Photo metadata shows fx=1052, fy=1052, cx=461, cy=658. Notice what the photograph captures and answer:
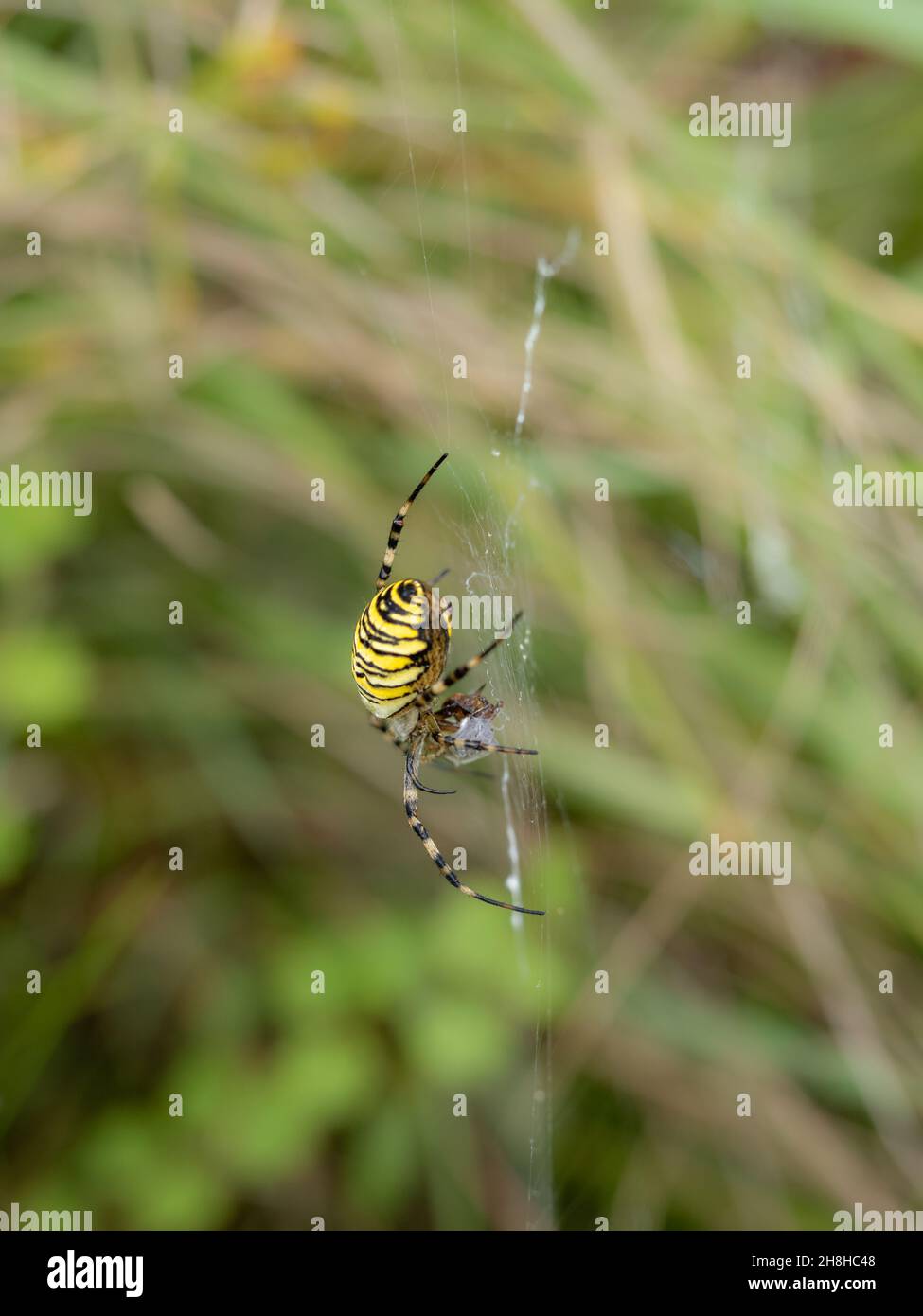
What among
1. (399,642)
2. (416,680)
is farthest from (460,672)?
(399,642)

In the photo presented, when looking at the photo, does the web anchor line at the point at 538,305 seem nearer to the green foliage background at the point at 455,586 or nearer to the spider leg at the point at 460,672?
the green foliage background at the point at 455,586

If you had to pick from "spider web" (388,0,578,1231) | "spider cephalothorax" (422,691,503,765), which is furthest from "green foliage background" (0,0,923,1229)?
"spider cephalothorax" (422,691,503,765)

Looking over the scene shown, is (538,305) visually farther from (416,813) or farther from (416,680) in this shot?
(416,813)

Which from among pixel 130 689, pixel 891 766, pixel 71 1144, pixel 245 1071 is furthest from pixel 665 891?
pixel 71 1144

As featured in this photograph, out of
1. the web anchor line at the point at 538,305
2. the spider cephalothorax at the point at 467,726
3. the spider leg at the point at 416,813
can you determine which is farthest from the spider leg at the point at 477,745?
the web anchor line at the point at 538,305

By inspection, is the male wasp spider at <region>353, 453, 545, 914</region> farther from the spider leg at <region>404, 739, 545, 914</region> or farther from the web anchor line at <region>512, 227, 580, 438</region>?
the web anchor line at <region>512, 227, 580, 438</region>

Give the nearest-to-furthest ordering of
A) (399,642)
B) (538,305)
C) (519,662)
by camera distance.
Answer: (399,642)
(519,662)
(538,305)
